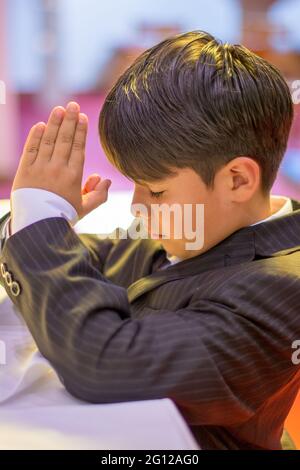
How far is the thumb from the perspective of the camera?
0.88 meters

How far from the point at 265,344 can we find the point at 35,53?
3190 mm

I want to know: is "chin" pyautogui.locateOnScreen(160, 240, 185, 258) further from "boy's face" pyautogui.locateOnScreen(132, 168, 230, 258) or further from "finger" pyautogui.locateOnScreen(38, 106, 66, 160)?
"finger" pyautogui.locateOnScreen(38, 106, 66, 160)

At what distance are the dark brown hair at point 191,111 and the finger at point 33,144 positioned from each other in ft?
0.27

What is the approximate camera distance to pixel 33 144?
805mm

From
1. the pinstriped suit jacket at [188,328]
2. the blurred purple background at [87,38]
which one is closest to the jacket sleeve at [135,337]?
the pinstriped suit jacket at [188,328]

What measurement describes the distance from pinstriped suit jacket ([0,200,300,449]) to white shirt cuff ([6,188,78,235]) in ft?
0.04

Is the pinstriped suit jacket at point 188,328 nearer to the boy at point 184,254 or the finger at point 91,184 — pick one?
the boy at point 184,254

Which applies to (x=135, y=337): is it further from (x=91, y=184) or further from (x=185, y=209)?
(x=91, y=184)

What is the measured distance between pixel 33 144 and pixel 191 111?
0.19 m

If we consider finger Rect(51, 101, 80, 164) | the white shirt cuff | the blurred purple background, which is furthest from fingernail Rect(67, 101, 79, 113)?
the blurred purple background

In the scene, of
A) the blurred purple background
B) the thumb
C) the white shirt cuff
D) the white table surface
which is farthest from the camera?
the blurred purple background

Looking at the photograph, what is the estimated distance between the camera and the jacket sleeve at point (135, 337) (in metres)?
0.70
